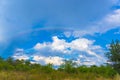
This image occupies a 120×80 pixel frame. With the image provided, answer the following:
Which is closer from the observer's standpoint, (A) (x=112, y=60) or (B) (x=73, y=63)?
(B) (x=73, y=63)

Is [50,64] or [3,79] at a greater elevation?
[50,64]

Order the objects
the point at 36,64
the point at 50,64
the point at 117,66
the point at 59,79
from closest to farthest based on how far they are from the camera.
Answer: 1. the point at 59,79
2. the point at 50,64
3. the point at 117,66
4. the point at 36,64

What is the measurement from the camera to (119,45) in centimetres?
3697

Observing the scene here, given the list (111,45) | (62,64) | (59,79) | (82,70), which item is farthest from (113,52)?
Result: (59,79)

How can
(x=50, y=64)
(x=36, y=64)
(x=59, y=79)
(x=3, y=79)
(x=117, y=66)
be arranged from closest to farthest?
(x=3, y=79), (x=59, y=79), (x=50, y=64), (x=117, y=66), (x=36, y=64)

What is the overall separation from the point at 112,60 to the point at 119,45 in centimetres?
193

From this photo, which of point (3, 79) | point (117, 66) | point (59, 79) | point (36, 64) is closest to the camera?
point (3, 79)

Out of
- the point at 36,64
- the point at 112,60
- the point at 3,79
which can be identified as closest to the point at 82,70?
the point at 112,60

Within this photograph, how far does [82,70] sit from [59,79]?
531 inches

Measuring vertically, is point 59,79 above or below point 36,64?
below

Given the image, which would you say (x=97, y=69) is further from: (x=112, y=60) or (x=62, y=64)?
(x=62, y=64)

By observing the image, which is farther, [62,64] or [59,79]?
[62,64]

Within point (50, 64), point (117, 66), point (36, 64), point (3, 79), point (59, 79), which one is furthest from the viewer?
point (36, 64)

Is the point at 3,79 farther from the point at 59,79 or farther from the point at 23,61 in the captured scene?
the point at 23,61
